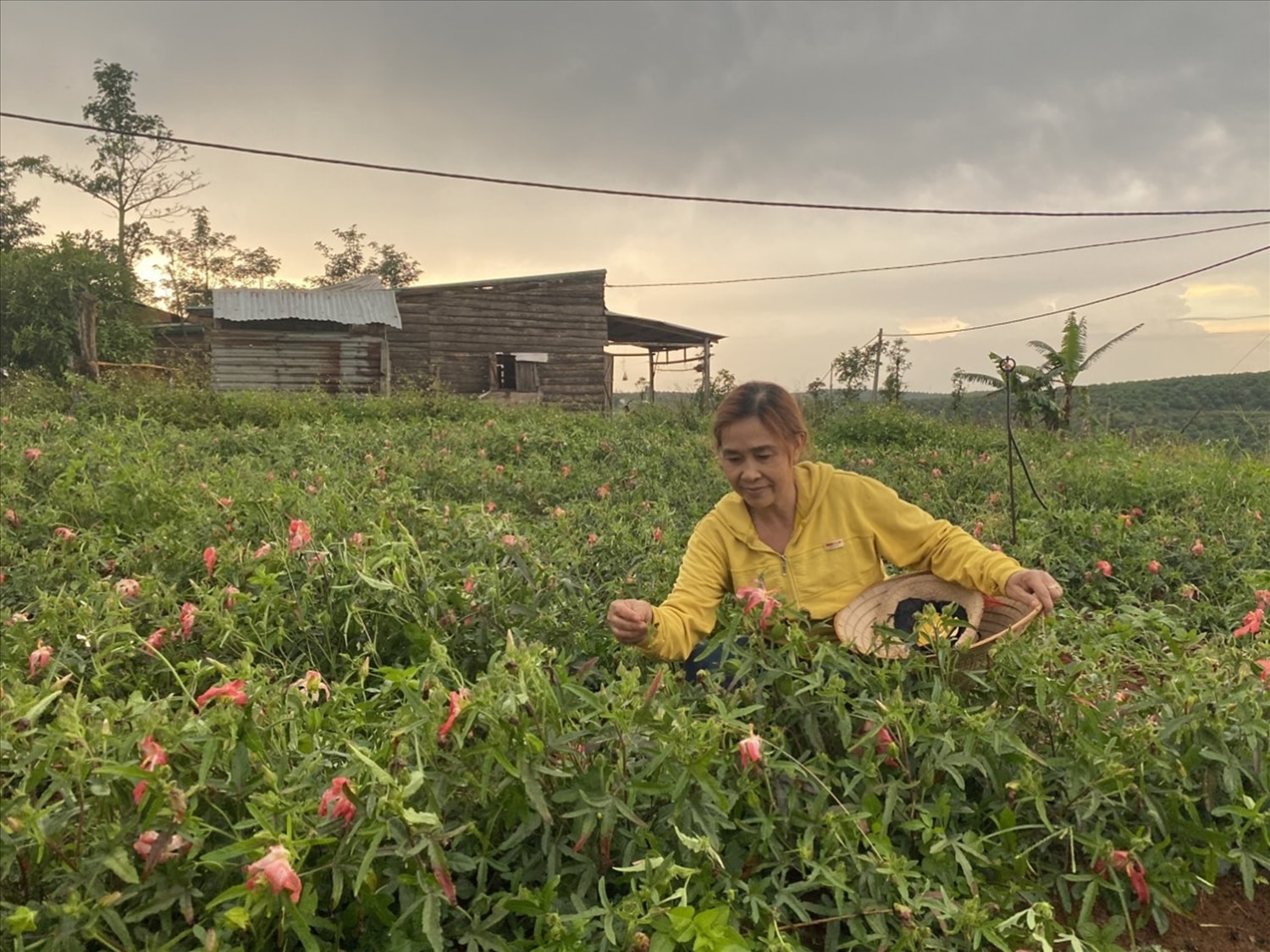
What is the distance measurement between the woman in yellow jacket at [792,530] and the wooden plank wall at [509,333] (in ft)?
56.4

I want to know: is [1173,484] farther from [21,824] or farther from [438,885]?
[21,824]

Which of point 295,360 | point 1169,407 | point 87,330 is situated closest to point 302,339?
point 295,360

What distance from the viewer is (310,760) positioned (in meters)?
1.50

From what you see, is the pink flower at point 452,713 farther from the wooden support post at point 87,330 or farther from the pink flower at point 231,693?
the wooden support post at point 87,330

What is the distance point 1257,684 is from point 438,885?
180 cm

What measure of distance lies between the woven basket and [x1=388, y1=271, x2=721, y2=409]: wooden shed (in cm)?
1725

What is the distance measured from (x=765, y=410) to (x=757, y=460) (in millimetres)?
153

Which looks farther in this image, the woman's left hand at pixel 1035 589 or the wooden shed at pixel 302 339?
the wooden shed at pixel 302 339

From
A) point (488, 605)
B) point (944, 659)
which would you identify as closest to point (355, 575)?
point (488, 605)

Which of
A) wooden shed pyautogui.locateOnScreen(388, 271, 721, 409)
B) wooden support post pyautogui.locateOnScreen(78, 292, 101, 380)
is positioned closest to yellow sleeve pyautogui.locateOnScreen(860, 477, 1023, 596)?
wooden support post pyautogui.locateOnScreen(78, 292, 101, 380)

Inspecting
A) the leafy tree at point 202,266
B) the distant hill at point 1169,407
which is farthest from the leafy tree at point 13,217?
the distant hill at point 1169,407

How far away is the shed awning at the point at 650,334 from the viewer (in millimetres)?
21938

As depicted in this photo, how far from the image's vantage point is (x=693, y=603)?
2412 millimetres

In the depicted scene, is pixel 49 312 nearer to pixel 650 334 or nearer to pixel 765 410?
pixel 650 334
